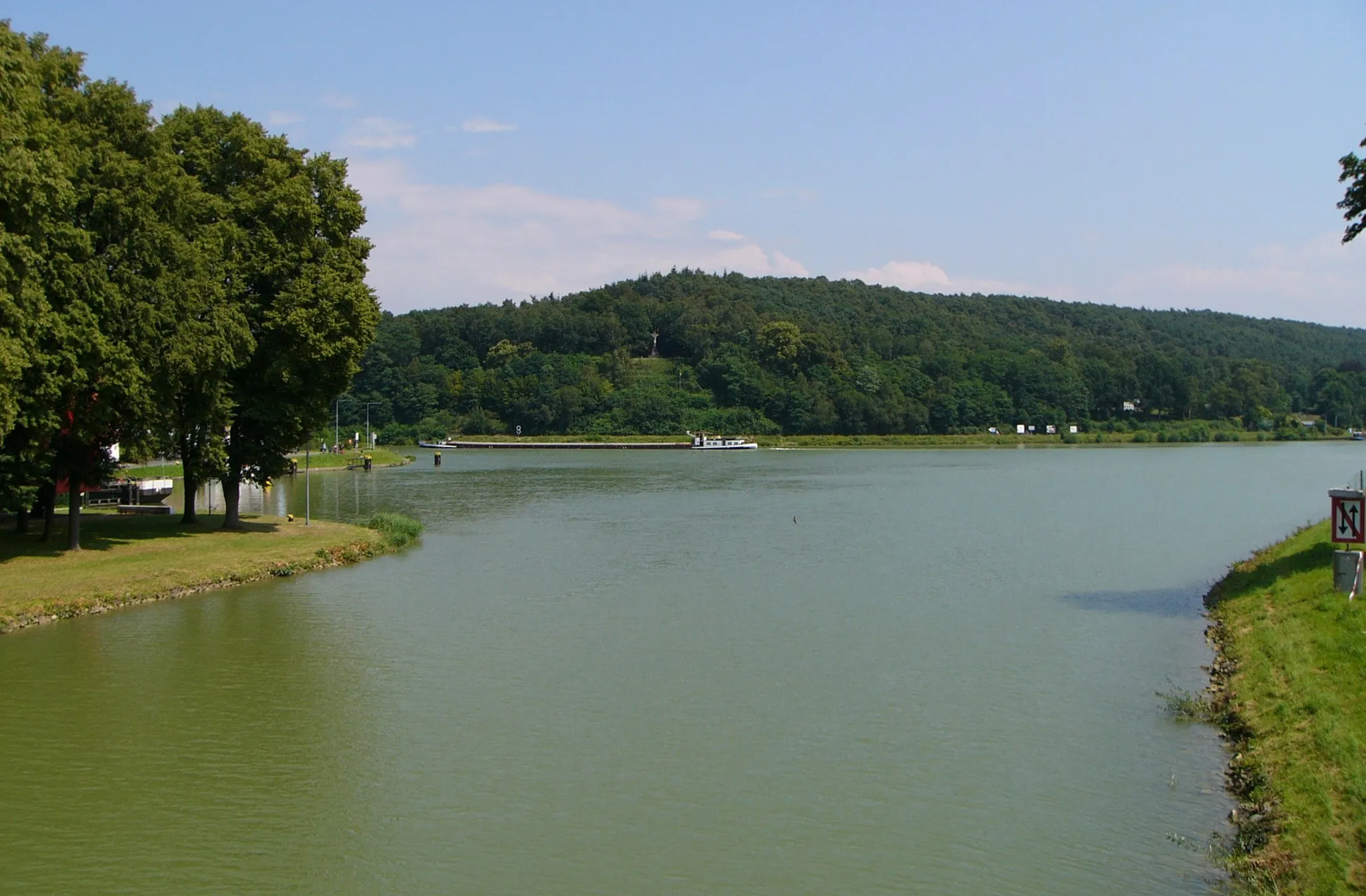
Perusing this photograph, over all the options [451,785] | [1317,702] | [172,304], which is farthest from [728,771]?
[172,304]

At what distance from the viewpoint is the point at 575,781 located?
13109 millimetres

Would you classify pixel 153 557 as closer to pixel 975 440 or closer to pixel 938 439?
pixel 938 439

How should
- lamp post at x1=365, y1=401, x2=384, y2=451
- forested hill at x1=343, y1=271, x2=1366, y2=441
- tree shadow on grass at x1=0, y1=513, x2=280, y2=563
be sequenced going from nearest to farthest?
tree shadow on grass at x1=0, y1=513, x2=280, y2=563
lamp post at x1=365, y1=401, x2=384, y2=451
forested hill at x1=343, y1=271, x2=1366, y2=441

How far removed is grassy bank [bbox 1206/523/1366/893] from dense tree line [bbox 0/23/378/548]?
63.2 feet

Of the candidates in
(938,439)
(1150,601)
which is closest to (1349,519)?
(1150,601)

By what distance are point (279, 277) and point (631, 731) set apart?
20133mm

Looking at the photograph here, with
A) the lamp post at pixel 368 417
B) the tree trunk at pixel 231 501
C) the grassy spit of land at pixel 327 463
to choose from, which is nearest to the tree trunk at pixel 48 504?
the tree trunk at pixel 231 501

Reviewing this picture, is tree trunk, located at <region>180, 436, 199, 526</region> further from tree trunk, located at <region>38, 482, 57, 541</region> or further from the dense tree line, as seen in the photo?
tree trunk, located at <region>38, 482, 57, 541</region>

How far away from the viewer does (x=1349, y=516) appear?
17906 millimetres

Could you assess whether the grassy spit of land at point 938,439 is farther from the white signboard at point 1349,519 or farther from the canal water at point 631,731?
the white signboard at point 1349,519

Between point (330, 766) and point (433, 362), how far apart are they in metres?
139

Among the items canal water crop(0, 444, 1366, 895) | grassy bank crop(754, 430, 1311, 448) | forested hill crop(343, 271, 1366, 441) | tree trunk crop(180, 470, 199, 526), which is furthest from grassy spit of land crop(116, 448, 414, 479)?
grassy bank crop(754, 430, 1311, 448)

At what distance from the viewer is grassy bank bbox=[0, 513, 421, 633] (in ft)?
72.3

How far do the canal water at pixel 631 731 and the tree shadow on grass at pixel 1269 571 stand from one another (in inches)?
27.2
